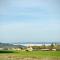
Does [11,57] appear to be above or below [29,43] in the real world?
below

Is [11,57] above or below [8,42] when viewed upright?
below

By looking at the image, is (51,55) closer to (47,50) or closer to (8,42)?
(47,50)

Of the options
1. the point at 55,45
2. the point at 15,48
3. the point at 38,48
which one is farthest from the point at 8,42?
the point at 55,45

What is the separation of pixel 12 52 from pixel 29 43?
1.01ft

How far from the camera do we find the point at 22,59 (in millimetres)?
3414

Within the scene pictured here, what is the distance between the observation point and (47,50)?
356 centimetres

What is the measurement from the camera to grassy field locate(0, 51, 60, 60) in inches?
135

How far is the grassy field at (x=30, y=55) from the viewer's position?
135 inches

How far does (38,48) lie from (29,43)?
177 millimetres

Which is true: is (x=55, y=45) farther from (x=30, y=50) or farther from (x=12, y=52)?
(x=12, y=52)

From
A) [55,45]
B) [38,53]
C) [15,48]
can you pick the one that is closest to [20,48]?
[15,48]

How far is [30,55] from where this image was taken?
343 centimetres

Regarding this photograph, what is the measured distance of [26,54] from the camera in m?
3.45

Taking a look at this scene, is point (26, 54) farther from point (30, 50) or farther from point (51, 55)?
point (51, 55)
